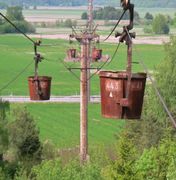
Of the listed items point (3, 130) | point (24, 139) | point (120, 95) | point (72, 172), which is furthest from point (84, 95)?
point (24, 139)

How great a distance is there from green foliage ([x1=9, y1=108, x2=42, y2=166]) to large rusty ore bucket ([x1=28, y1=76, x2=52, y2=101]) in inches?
620

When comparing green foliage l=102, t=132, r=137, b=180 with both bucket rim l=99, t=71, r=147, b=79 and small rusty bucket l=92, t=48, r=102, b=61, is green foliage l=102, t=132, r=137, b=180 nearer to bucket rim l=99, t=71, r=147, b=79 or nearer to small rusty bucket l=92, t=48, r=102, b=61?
small rusty bucket l=92, t=48, r=102, b=61

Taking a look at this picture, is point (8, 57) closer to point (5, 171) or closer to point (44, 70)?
point (44, 70)

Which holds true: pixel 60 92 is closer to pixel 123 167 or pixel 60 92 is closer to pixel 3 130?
pixel 3 130

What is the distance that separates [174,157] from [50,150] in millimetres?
10054

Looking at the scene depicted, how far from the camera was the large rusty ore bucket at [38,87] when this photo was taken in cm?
1281

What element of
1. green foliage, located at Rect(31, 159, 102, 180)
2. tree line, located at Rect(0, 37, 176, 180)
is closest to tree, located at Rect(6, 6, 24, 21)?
tree line, located at Rect(0, 37, 176, 180)

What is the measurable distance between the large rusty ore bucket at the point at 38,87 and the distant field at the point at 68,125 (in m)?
26.1

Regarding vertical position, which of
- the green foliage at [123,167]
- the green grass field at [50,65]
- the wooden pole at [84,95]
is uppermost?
the wooden pole at [84,95]

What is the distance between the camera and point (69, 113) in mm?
53625

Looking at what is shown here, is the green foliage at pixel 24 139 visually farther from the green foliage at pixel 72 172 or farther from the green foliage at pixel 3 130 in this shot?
the green foliage at pixel 72 172

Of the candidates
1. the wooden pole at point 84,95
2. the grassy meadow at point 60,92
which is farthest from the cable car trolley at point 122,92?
the grassy meadow at point 60,92

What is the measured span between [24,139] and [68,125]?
61.6 feet

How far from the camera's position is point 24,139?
1176 inches
